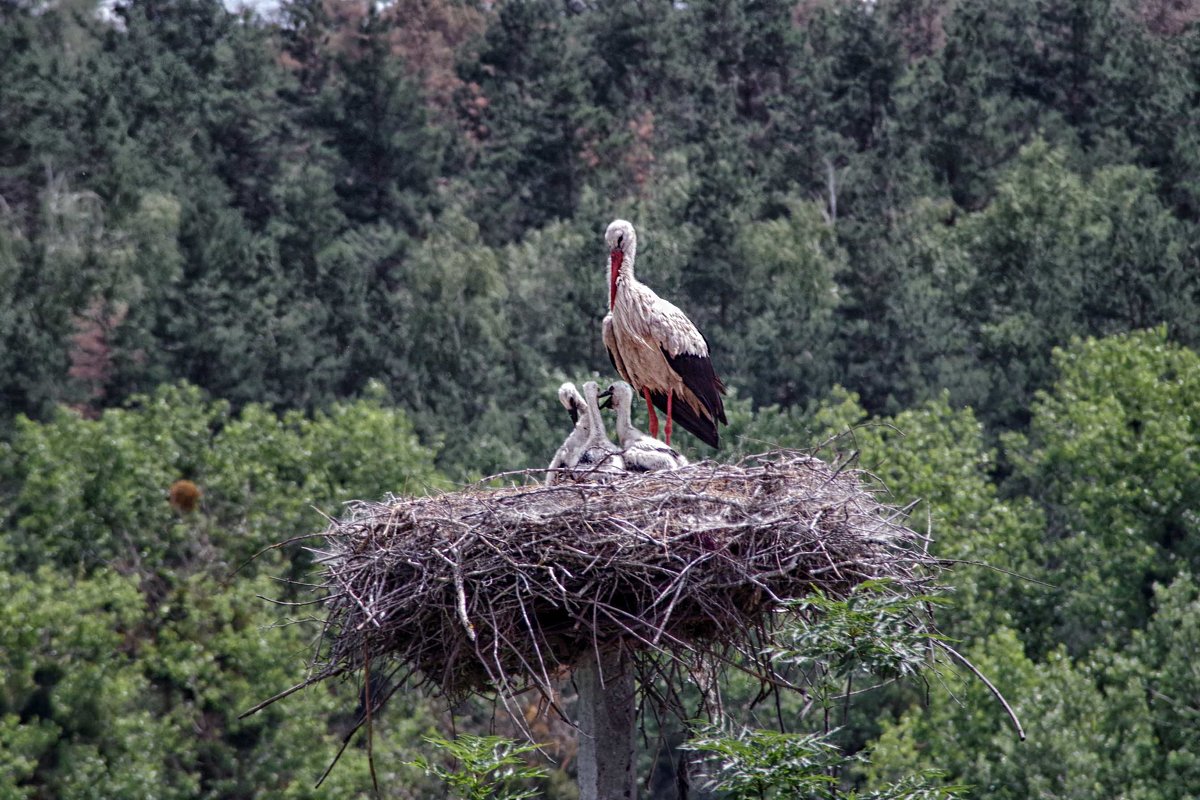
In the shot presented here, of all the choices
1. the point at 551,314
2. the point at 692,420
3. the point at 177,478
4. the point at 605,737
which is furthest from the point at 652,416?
the point at 551,314

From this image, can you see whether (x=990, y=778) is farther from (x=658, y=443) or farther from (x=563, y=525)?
(x=563, y=525)

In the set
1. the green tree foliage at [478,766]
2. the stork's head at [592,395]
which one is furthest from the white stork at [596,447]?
the green tree foliage at [478,766]

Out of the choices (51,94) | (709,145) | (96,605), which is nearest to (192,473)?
(96,605)

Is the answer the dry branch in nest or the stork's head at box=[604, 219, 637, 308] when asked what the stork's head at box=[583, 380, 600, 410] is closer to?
the stork's head at box=[604, 219, 637, 308]

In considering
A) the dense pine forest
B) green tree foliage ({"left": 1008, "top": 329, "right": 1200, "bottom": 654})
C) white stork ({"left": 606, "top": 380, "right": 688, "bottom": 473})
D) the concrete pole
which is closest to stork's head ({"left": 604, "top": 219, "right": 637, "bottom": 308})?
white stork ({"left": 606, "top": 380, "right": 688, "bottom": 473})

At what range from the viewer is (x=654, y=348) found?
12703 millimetres

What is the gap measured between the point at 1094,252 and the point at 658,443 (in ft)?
86.5

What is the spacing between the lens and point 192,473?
32031 mm

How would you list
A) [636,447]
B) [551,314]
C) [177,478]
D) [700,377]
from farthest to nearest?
1. [551,314]
2. [177,478]
3. [700,377]
4. [636,447]

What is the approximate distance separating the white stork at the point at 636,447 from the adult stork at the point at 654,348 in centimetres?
32

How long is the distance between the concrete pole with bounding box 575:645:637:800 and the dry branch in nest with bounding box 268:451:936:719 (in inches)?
10.7

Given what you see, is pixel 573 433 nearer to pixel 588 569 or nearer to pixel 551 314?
pixel 588 569

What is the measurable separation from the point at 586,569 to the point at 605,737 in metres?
1.36

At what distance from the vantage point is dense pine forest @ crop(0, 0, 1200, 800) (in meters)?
27.7
